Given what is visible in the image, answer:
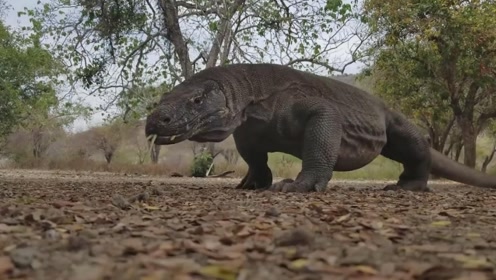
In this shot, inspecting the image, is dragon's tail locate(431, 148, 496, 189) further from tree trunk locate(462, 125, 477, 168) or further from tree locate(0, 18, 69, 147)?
tree locate(0, 18, 69, 147)

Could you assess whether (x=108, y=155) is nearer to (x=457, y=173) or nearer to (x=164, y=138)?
(x=457, y=173)

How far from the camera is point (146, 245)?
74.9 inches

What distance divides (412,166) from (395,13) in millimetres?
7473

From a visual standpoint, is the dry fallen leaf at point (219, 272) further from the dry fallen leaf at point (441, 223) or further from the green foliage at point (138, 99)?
the green foliage at point (138, 99)

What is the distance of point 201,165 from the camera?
1582cm

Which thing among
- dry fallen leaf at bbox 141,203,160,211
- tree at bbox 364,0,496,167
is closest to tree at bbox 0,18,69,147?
tree at bbox 364,0,496,167

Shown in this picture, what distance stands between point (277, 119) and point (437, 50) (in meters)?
10.1

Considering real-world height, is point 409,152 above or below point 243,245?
above

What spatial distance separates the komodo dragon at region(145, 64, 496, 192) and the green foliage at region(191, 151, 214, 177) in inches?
362

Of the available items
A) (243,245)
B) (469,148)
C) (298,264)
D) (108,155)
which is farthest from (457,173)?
(108,155)

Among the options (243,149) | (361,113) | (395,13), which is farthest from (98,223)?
(395,13)

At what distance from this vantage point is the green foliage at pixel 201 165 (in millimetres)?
15805

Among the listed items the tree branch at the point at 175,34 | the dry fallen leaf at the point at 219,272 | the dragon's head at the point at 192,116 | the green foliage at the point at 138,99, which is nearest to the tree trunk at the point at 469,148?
the tree branch at the point at 175,34

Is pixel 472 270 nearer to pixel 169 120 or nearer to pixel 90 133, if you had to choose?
pixel 169 120
